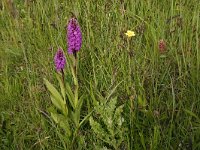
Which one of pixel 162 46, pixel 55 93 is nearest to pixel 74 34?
pixel 55 93

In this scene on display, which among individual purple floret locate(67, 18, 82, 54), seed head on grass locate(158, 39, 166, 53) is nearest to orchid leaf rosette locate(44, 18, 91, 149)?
individual purple floret locate(67, 18, 82, 54)

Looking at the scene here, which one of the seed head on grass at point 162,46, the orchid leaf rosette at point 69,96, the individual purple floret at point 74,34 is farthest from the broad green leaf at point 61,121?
the seed head on grass at point 162,46

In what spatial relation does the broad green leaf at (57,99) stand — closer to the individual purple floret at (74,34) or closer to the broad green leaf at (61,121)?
the broad green leaf at (61,121)

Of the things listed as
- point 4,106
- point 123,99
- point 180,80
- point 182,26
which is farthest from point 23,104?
point 182,26

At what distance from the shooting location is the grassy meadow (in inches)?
56.4

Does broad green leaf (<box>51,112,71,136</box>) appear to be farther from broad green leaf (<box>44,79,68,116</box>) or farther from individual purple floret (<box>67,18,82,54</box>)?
individual purple floret (<box>67,18,82,54</box>)

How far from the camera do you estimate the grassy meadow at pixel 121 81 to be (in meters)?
1.43

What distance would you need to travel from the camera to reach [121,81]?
58.2 inches

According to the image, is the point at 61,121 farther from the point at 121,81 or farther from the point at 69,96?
the point at 121,81

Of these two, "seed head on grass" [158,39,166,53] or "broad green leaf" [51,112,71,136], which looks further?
"seed head on grass" [158,39,166,53]

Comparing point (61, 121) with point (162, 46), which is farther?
point (162, 46)

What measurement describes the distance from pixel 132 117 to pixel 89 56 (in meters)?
0.60

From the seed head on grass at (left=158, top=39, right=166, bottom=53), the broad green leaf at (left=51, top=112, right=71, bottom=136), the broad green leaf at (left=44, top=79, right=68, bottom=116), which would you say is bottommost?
the broad green leaf at (left=51, top=112, right=71, bottom=136)

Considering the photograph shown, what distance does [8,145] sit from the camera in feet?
5.13
